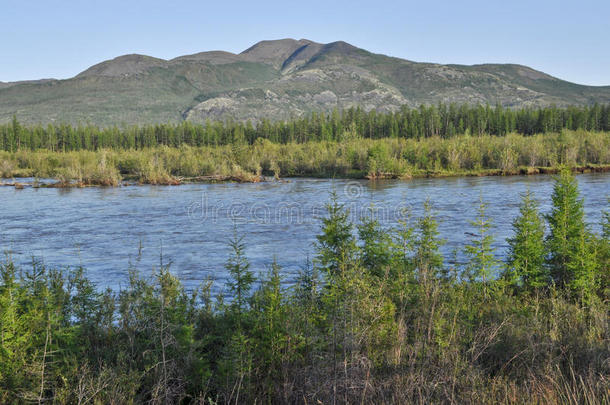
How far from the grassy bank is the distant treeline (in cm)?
3772

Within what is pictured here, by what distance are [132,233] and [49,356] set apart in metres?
17.6

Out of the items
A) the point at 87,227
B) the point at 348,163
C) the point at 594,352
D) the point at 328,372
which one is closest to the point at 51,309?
the point at 328,372

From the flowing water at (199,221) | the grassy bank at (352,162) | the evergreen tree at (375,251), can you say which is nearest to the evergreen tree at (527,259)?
the flowing water at (199,221)

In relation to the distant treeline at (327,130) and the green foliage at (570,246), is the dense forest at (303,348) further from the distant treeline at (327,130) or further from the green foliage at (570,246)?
the distant treeline at (327,130)

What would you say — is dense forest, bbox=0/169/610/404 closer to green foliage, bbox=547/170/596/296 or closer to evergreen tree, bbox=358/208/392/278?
evergreen tree, bbox=358/208/392/278

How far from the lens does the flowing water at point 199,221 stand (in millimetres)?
17469

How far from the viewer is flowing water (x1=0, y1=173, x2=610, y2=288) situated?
57.3ft

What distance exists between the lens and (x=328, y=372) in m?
6.29

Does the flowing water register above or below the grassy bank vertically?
below

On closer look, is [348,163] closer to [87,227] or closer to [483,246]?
[87,227]

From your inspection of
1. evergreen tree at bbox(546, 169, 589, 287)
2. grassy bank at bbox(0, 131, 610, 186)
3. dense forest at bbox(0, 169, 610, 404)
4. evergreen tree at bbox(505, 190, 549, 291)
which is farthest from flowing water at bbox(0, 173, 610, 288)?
grassy bank at bbox(0, 131, 610, 186)

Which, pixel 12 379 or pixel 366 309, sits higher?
pixel 366 309

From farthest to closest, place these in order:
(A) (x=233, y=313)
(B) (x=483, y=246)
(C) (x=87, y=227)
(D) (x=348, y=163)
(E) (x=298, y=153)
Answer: (E) (x=298, y=153) < (D) (x=348, y=163) < (C) (x=87, y=227) < (B) (x=483, y=246) < (A) (x=233, y=313)

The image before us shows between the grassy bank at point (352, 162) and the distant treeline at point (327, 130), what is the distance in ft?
124
